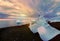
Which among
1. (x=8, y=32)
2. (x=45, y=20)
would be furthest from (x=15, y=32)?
(x=45, y=20)

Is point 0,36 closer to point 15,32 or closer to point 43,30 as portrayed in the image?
point 15,32

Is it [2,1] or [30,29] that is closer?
[30,29]

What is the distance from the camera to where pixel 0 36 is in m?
0.70

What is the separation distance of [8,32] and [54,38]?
22 cm

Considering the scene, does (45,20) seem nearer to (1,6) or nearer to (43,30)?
(43,30)

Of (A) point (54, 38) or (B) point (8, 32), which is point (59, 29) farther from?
(B) point (8, 32)

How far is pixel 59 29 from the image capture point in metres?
0.68

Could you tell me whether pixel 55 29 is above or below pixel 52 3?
below

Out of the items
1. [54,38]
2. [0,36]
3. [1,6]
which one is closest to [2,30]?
[0,36]

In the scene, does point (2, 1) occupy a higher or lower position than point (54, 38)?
higher

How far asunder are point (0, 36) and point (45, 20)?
0.77 feet

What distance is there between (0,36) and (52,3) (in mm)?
316

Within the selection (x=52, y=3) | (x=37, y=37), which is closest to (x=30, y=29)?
(x=37, y=37)

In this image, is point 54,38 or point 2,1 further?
point 2,1
